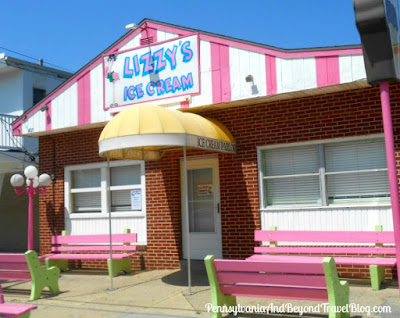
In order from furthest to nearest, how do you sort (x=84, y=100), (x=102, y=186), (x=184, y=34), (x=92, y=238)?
(x=102, y=186)
(x=84, y=100)
(x=92, y=238)
(x=184, y=34)

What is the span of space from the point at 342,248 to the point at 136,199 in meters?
4.63

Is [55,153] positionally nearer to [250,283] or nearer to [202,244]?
[202,244]

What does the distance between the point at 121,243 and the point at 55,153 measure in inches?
119

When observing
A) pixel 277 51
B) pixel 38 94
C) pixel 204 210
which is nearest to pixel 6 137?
pixel 38 94

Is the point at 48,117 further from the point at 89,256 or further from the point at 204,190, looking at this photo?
the point at 204,190

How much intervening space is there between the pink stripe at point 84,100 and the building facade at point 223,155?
0.09ft

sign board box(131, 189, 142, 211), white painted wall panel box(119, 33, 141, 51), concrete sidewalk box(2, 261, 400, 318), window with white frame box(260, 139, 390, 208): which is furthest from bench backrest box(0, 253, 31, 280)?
white painted wall panel box(119, 33, 141, 51)

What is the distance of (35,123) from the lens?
1186 centimetres

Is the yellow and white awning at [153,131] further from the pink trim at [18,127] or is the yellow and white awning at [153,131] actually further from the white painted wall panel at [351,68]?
the pink trim at [18,127]

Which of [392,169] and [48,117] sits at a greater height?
[48,117]

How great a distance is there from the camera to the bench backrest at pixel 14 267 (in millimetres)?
8062

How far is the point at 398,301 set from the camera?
6602mm

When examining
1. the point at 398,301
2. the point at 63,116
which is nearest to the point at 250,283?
the point at 398,301

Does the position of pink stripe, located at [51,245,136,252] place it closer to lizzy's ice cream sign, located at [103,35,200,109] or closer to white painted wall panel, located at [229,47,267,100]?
lizzy's ice cream sign, located at [103,35,200,109]
